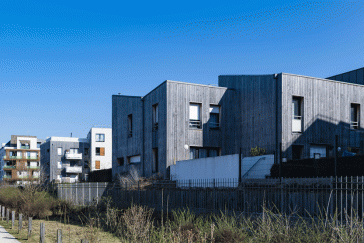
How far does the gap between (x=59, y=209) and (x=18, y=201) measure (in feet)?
6.90

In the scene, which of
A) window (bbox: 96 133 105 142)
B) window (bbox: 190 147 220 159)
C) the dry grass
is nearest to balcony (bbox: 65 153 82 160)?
window (bbox: 96 133 105 142)

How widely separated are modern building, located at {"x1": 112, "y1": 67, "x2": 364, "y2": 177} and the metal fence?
Answer: 705 cm

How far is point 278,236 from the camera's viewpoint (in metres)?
7.64

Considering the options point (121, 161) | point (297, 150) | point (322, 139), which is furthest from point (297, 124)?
point (121, 161)

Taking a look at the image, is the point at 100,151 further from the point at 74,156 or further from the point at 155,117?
the point at 155,117

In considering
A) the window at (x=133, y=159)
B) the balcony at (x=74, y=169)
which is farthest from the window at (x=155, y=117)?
the balcony at (x=74, y=169)

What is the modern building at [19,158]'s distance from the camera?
300ft

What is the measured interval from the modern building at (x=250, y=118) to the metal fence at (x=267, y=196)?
23.1 ft

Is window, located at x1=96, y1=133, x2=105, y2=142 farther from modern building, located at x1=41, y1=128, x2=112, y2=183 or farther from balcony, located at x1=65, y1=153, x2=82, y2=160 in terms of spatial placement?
balcony, located at x1=65, y1=153, x2=82, y2=160

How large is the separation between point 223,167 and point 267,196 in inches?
272

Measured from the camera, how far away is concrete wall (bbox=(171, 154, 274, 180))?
18.5m

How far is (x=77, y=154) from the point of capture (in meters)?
74.1

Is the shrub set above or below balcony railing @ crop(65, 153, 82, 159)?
above

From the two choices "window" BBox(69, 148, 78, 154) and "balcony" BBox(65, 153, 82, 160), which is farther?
"window" BBox(69, 148, 78, 154)
